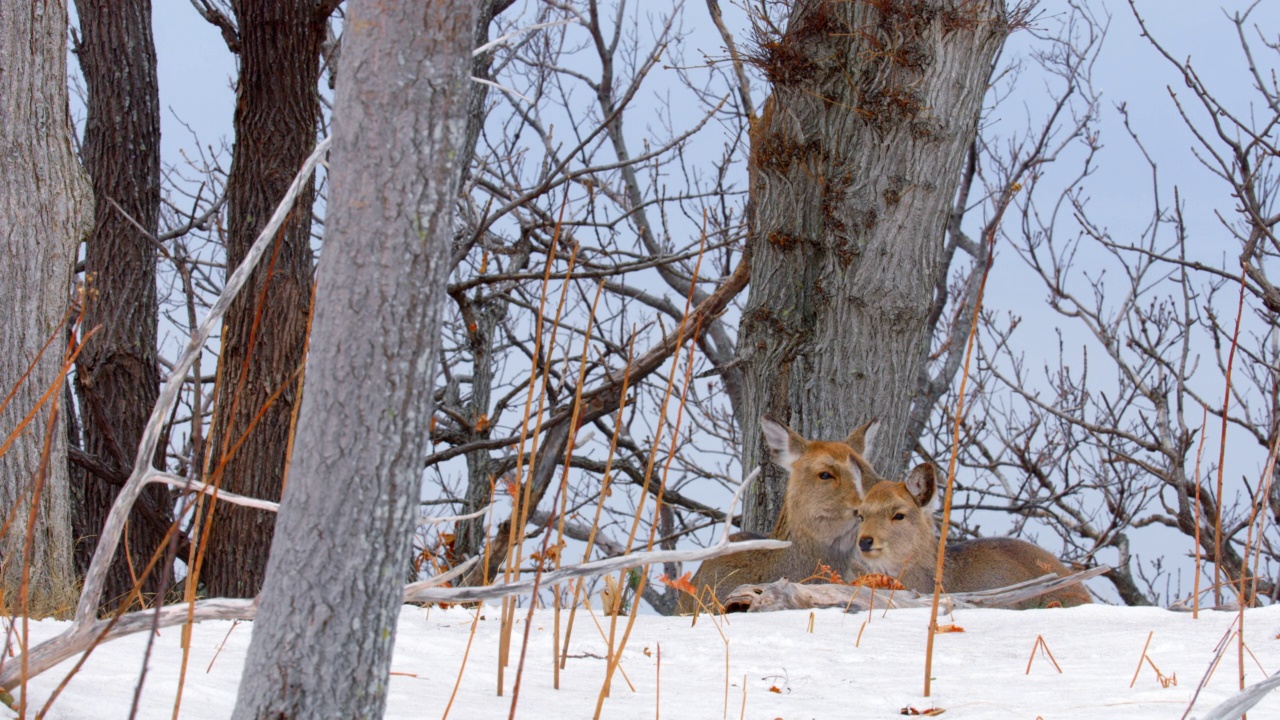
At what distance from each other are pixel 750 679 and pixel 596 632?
3.46ft

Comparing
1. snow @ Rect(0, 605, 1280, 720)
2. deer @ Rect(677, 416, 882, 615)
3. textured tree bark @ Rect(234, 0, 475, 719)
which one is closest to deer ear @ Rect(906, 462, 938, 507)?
deer @ Rect(677, 416, 882, 615)

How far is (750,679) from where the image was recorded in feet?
11.0

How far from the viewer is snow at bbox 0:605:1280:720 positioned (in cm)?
283

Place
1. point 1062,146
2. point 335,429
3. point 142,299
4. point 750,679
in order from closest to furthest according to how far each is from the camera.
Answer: point 335,429 → point 750,679 → point 142,299 → point 1062,146

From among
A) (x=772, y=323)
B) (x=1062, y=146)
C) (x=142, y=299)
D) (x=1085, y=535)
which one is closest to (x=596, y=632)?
(x=772, y=323)

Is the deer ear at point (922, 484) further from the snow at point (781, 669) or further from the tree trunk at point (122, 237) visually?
the tree trunk at point (122, 237)

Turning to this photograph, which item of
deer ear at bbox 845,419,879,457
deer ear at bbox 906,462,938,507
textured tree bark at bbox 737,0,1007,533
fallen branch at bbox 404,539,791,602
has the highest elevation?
textured tree bark at bbox 737,0,1007,533

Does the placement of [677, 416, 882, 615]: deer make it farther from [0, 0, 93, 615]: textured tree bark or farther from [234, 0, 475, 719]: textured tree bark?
[234, 0, 475, 719]: textured tree bark

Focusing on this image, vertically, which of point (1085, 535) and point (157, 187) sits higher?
point (157, 187)

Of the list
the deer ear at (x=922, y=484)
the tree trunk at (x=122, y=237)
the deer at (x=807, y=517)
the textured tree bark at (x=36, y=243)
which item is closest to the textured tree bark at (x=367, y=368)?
the textured tree bark at (x=36, y=243)

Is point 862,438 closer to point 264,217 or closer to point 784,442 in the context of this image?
point 784,442

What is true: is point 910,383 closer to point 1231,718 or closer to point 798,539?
point 798,539

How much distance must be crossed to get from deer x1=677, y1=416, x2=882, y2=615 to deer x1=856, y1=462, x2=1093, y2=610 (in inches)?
8.8

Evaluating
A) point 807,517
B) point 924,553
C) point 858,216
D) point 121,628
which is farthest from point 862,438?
point 121,628
